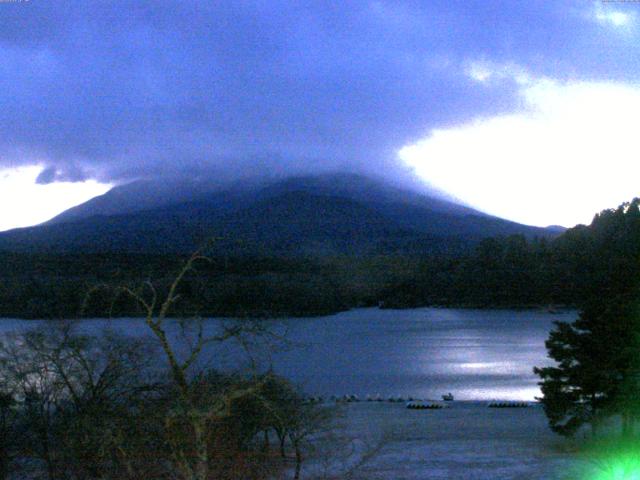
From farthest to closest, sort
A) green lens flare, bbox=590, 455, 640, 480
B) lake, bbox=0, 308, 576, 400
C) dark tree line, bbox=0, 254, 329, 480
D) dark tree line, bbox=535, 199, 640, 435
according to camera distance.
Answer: lake, bbox=0, 308, 576, 400 → dark tree line, bbox=535, 199, 640, 435 → green lens flare, bbox=590, 455, 640, 480 → dark tree line, bbox=0, 254, 329, 480

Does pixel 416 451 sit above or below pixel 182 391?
below

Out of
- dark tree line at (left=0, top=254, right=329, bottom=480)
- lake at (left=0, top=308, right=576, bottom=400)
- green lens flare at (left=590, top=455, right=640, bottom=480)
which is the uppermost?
dark tree line at (left=0, top=254, right=329, bottom=480)

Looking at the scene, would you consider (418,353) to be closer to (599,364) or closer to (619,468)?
(599,364)

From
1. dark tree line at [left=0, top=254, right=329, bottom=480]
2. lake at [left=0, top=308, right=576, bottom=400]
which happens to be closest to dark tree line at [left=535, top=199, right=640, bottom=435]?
lake at [left=0, top=308, right=576, bottom=400]

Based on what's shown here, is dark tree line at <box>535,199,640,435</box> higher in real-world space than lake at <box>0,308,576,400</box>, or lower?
higher

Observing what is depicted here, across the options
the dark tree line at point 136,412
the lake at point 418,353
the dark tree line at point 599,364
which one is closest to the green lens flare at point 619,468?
the dark tree line at point 599,364

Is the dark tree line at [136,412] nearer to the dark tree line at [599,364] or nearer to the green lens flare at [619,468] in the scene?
the green lens flare at [619,468]

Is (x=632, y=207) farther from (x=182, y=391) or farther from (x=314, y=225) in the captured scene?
(x=182, y=391)

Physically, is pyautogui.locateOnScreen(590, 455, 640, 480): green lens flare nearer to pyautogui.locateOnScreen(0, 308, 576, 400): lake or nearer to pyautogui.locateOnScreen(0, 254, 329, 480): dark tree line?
pyautogui.locateOnScreen(0, 254, 329, 480): dark tree line

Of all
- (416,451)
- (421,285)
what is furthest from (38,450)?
(421,285)
